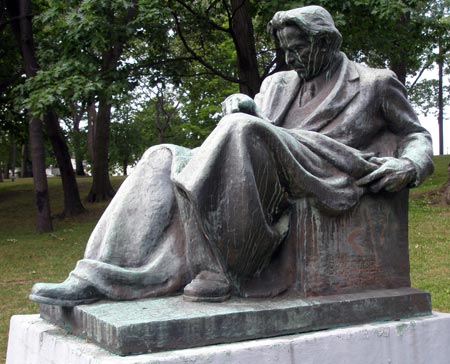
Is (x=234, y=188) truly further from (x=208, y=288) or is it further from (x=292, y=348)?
(x=292, y=348)

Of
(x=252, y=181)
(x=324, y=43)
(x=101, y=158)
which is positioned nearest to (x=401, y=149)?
(x=324, y=43)

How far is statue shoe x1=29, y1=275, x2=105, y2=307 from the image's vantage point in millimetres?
3465

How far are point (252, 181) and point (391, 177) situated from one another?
91 centimetres

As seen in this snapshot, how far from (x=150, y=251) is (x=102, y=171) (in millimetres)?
15522

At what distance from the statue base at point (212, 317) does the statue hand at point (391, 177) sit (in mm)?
605

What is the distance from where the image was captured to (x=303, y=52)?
4.33 metres

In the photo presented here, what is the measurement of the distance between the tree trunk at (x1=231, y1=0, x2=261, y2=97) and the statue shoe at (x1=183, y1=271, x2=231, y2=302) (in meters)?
8.86

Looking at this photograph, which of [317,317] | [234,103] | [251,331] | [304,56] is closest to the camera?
[251,331]

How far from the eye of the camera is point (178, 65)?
553 inches

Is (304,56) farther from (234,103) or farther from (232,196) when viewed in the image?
(232,196)

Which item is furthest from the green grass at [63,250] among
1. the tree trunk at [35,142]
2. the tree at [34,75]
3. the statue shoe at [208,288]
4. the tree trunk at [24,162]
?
the tree trunk at [24,162]

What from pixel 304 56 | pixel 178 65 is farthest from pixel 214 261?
pixel 178 65

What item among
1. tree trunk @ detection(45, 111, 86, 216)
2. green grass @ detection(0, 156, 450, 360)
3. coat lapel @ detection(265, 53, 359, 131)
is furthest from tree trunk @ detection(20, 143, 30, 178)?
coat lapel @ detection(265, 53, 359, 131)

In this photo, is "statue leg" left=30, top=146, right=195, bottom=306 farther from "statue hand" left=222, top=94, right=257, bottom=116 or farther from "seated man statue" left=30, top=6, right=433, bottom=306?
"statue hand" left=222, top=94, right=257, bottom=116
